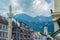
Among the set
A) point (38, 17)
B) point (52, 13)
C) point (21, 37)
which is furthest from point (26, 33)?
point (52, 13)

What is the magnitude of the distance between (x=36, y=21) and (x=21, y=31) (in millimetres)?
603

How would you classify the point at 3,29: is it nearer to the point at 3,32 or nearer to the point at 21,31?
the point at 3,32

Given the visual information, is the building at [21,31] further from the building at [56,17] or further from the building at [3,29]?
the building at [56,17]

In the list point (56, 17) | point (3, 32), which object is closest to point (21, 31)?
point (3, 32)

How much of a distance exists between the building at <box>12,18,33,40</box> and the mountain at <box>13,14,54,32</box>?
0.47ft

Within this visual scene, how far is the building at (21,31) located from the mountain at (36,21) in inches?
5.7

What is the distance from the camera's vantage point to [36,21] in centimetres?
682

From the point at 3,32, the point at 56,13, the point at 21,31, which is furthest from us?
the point at 21,31

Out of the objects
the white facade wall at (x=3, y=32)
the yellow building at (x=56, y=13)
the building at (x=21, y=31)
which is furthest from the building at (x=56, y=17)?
the white facade wall at (x=3, y=32)

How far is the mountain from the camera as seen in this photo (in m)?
6.68

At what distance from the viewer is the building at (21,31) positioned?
669 cm

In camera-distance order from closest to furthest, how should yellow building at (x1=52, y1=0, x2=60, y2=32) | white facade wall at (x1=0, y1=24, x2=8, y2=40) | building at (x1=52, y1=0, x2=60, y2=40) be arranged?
building at (x1=52, y1=0, x2=60, y2=40), yellow building at (x1=52, y1=0, x2=60, y2=32), white facade wall at (x1=0, y1=24, x2=8, y2=40)

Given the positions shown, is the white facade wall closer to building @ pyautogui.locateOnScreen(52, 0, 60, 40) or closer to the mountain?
the mountain

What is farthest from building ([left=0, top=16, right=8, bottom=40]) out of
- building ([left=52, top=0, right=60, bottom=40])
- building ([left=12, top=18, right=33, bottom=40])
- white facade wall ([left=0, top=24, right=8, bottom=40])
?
building ([left=52, top=0, right=60, bottom=40])
